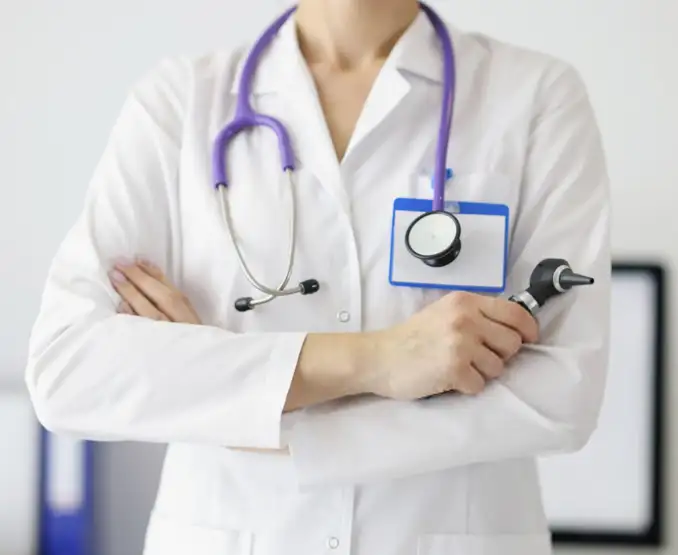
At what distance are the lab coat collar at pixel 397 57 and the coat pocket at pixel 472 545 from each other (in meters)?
0.53

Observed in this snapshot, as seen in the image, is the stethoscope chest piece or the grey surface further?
the grey surface

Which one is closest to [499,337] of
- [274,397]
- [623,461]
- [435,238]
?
[435,238]

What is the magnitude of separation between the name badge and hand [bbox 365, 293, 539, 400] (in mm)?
64

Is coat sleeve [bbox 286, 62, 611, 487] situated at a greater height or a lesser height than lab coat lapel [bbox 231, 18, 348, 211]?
lesser

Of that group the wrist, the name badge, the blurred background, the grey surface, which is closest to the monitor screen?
the blurred background

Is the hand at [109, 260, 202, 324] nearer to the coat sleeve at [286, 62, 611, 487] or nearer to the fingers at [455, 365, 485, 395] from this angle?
the coat sleeve at [286, 62, 611, 487]

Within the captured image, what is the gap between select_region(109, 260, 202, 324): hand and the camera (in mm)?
1050

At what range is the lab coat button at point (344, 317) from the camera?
1053mm

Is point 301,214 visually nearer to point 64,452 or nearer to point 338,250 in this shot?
point 338,250

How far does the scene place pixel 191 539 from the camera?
1.06 meters

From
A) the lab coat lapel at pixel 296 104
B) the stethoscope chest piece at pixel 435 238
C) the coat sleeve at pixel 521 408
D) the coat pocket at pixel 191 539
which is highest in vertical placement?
the lab coat lapel at pixel 296 104

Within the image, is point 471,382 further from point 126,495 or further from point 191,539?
point 126,495

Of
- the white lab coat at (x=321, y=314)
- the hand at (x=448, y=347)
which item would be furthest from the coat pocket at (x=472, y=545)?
the hand at (x=448, y=347)

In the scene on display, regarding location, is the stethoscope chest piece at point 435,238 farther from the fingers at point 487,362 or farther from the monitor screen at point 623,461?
the monitor screen at point 623,461
